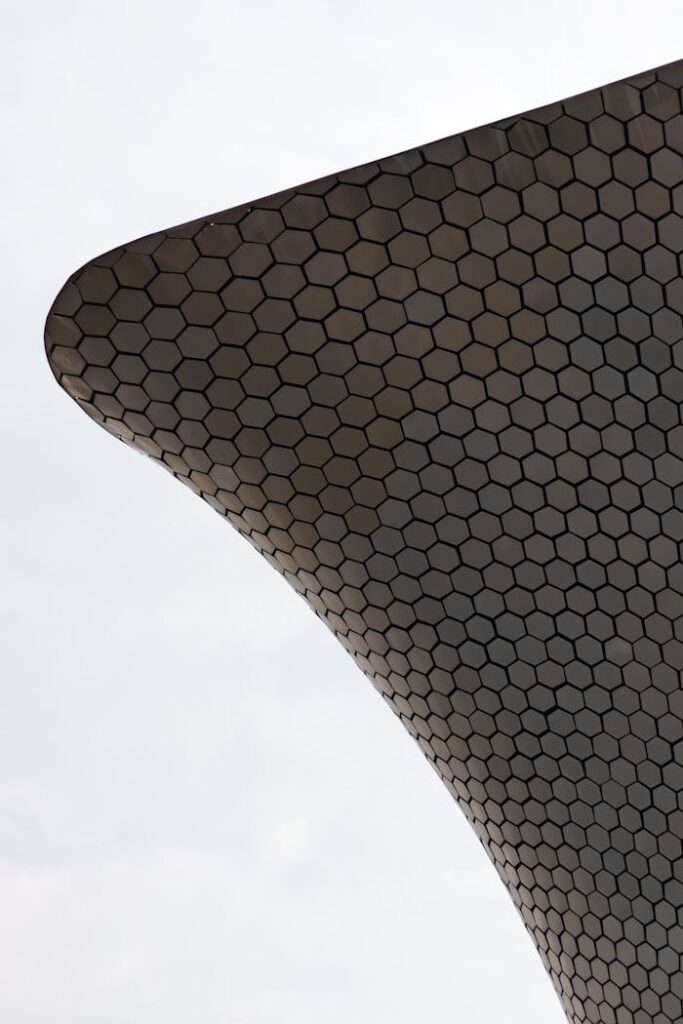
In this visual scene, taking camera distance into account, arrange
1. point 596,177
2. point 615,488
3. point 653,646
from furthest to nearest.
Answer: point 653,646 → point 615,488 → point 596,177

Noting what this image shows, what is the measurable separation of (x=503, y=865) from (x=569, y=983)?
0.93 m

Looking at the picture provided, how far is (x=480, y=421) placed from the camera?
4766 mm

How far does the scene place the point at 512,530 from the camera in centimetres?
508

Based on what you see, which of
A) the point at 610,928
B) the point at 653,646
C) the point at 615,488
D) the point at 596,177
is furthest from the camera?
the point at 610,928

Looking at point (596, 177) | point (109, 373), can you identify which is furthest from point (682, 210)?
point (109, 373)

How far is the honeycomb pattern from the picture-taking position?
429 cm

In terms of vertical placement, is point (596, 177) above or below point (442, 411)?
above

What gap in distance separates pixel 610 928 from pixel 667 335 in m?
3.74

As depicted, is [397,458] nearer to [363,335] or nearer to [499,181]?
[363,335]

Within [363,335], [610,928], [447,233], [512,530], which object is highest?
[447,233]

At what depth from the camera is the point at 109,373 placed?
4738 millimetres

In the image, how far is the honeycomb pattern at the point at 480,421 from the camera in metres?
4.29

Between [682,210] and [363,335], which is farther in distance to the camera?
[363,335]

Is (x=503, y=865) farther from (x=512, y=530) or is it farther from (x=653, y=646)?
(x=512, y=530)
